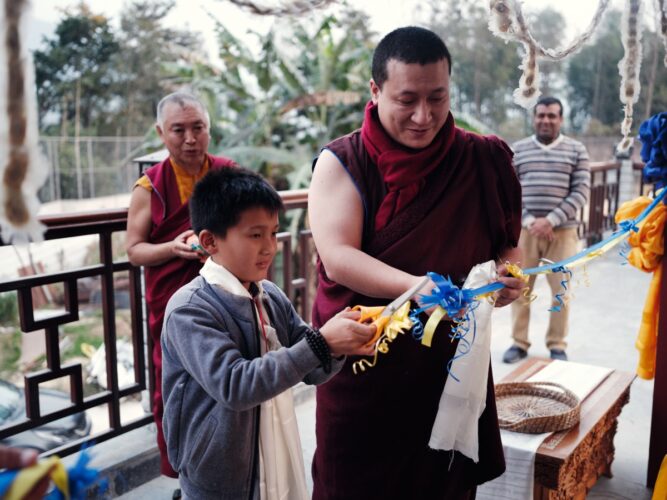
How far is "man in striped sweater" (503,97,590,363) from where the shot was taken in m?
3.41

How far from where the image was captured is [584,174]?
345 cm

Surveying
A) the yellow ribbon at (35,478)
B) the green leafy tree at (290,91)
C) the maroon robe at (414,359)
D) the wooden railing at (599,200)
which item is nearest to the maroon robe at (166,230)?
the maroon robe at (414,359)

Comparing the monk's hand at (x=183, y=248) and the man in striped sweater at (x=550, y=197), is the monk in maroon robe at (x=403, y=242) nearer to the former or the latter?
the monk's hand at (x=183, y=248)

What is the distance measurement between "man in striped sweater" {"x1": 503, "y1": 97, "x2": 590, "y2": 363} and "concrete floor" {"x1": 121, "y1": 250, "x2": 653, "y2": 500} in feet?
0.73

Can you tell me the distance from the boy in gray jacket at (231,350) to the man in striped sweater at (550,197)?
2.47 metres

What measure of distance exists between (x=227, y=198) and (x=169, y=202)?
85cm

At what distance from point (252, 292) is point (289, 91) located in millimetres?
6180

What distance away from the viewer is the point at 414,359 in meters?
1.39

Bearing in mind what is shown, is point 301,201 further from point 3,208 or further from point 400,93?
point 3,208

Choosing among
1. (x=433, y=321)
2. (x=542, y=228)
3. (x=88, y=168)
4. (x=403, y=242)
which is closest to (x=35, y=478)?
(x=433, y=321)

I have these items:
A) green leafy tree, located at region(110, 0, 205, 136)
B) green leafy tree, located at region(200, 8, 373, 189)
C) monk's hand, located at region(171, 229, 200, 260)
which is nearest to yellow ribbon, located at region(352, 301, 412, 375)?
monk's hand, located at region(171, 229, 200, 260)

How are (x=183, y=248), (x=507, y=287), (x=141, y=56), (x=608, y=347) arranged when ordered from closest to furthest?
(x=507, y=287)
(x=183, y=248)
(x=608, y=347)
(x=141, y=56)

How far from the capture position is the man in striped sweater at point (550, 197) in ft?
11.2

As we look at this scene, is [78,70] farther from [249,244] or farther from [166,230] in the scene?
[249,244]
